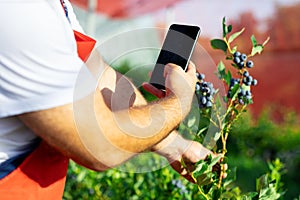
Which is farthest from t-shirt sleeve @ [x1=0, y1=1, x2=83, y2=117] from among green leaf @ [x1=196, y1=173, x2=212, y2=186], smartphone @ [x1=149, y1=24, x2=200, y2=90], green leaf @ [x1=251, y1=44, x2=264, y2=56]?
green leaf @ [x1=251, y1=44, x2=264, y2=56]

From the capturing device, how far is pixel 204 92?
1447 mm

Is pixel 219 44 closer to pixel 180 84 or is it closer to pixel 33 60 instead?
pixel 180 84

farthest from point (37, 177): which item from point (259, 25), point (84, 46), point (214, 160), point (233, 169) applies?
point (259, 25)

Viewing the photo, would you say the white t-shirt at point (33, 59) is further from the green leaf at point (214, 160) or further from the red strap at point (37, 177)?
the green leaf at point (214, 160)

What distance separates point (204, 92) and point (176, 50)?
13cm

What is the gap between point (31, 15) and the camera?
1.09 m

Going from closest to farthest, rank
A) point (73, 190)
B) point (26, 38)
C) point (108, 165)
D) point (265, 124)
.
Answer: point (26, 38), point (108, 165), point (73, 190), point (265, 124)

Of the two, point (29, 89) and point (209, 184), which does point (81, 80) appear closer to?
point (29, 89)

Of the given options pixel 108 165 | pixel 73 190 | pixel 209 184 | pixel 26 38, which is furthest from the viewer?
pixel 73 190

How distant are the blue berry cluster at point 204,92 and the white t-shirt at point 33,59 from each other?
39cm

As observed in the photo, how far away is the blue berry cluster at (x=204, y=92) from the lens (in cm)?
144

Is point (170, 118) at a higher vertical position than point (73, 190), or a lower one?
higher

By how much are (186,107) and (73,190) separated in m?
1.20

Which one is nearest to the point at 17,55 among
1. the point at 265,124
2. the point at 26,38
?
the point at 26,38
